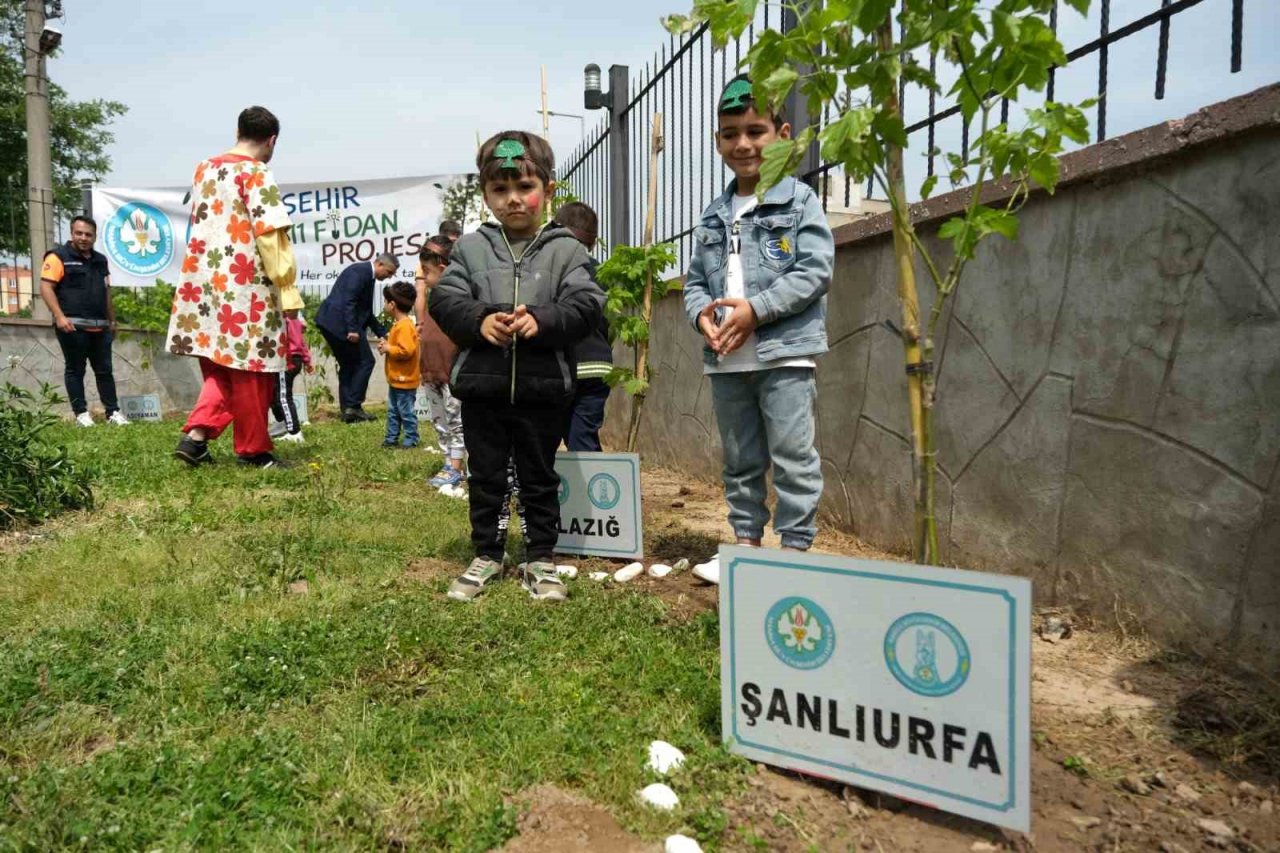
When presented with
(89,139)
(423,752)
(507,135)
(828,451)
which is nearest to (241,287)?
(507,135)

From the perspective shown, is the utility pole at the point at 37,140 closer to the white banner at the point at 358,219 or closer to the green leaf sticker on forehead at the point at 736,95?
the white banner at the point at 358,219

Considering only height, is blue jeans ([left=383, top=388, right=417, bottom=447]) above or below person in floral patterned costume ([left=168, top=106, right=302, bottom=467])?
below

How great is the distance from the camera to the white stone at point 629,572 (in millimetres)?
2936

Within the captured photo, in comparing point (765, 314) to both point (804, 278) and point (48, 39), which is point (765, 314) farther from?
point (48, 39)

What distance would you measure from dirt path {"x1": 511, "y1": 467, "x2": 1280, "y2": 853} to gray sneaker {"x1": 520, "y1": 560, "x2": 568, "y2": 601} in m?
1.12

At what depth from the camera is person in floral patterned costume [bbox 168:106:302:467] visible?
178 inches

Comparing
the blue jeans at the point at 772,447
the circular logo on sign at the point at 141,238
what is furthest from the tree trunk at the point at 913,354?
the circular logo on sign at the point at 141,238

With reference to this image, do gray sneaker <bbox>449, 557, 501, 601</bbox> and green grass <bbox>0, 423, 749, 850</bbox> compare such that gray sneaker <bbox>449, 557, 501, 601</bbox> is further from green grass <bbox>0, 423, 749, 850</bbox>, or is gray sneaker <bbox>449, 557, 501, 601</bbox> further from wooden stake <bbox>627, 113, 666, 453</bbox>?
wooden stake <bbox>627, 113, 666, 453</bbox>

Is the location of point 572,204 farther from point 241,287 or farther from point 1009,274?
point 1009,274

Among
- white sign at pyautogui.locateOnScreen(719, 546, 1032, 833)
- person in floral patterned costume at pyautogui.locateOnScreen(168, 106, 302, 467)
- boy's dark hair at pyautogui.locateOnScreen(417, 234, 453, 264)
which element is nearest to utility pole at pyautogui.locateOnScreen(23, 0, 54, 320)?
person in floral patterned costume at pyautogui.locateOnScreen(168, 106, 302, 467)

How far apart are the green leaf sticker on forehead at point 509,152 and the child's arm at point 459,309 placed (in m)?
0.36

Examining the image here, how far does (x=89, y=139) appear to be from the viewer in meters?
28.3

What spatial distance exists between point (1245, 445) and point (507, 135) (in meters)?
2.18

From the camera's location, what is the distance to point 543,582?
8.77 feet
